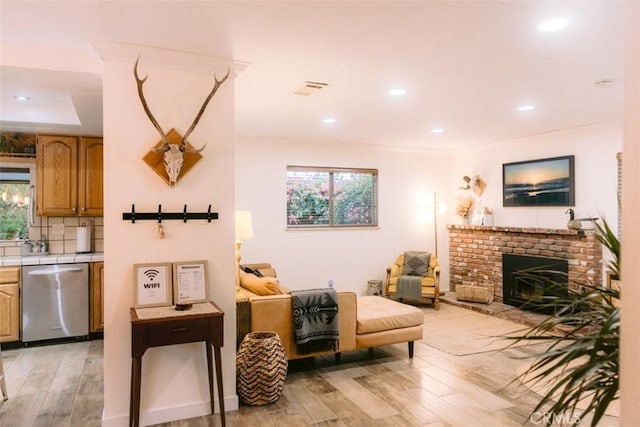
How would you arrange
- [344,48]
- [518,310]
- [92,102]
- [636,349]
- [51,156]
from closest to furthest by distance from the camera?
1. [636,349]
2. [344,48]
3. [92,102]
4. [51,156]
5. [518,310]

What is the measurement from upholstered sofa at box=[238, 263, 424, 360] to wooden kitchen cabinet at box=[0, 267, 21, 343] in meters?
2.32

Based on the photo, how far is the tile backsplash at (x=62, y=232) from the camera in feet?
16.3

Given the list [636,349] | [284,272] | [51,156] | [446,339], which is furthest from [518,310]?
[51,156]

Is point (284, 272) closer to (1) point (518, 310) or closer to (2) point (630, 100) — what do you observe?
(1) point (518, 310)

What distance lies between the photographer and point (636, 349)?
2.95ft

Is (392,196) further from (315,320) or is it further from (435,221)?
(315,320)

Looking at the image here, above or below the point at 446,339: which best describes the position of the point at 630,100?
above

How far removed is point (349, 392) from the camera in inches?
134

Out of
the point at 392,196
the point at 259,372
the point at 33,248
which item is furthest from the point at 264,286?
the point at 392,196

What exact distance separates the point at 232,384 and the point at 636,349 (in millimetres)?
2726

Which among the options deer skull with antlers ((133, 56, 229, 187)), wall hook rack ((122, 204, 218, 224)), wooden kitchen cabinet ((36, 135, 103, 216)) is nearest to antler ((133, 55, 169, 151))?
deer skull with antlers ((133, 56, 229, 187))

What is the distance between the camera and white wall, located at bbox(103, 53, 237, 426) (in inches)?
111

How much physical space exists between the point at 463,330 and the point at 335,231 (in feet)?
7.79

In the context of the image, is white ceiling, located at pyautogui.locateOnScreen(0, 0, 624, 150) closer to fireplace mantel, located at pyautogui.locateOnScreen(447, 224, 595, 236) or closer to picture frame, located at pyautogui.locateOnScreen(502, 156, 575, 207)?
picture frame, located at pyautogui.locateOnScreen(502, 156, 575, 207)
